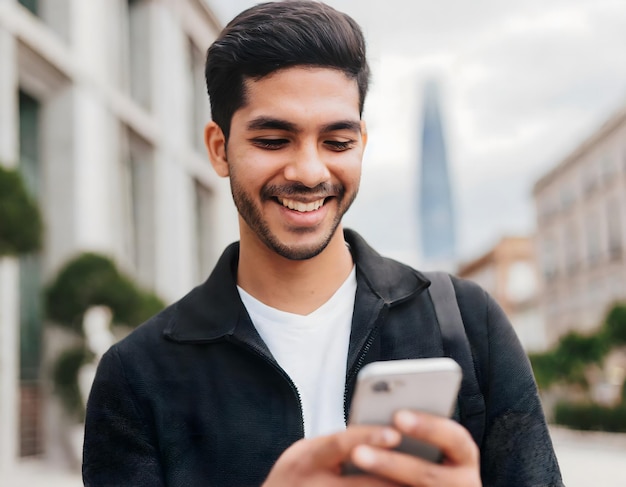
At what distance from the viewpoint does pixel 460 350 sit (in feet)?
5.94

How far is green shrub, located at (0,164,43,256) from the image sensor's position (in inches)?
320

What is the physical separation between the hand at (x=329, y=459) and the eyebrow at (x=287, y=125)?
0.72m

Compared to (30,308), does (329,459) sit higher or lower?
lower

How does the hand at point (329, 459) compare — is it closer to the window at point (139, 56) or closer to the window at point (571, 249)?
the window at point (139, 56)

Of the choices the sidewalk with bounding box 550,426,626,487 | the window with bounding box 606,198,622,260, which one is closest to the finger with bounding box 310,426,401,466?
the sidewalk with bounding box 550,426,626,487

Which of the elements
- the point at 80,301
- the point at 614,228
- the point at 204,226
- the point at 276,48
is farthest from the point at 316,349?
the point at 614,228

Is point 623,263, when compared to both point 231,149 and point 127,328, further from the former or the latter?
point 231,149

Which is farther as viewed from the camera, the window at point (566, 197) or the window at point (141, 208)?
the window at point (566, 197)

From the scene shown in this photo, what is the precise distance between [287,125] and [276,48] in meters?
0.19

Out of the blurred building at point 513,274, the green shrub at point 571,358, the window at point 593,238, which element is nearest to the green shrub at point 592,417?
the green shrub at point 571,358

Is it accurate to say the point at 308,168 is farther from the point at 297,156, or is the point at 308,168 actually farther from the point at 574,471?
the point at 574,471

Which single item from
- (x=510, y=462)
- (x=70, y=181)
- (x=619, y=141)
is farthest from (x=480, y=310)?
(x=619, y=141)

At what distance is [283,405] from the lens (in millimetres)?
1785

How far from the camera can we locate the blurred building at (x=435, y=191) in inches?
5915
